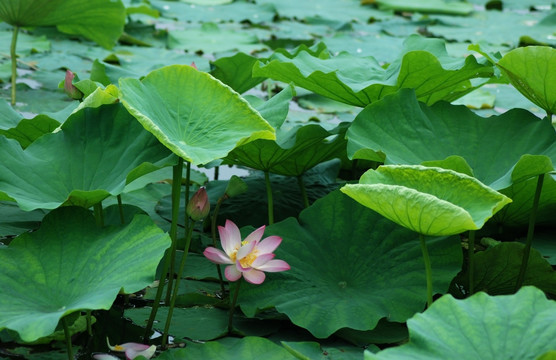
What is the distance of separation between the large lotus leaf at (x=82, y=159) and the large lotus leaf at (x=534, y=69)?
608 mm

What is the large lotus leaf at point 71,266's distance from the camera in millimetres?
978

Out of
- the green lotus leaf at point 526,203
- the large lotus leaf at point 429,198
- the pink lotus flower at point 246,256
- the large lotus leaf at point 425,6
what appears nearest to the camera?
the large lotus leaf at point 429,198

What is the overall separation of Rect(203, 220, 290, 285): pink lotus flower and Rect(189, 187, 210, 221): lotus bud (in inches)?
1.5

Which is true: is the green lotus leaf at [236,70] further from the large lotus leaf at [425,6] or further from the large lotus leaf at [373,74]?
the large lotus leaf at [425,6]

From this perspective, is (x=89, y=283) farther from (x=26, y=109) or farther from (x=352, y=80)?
(x=26, y=109)

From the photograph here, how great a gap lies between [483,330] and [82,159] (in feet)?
2.33

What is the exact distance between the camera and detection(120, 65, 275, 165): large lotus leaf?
1.16m

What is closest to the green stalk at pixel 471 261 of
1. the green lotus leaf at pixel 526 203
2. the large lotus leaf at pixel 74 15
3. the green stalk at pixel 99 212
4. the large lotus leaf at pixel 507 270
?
the large lotus leaf at pixel 507 270

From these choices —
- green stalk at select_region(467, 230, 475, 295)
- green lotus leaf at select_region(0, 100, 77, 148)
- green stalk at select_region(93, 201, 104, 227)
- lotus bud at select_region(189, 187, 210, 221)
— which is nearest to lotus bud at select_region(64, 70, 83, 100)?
green lotus leaf at select_region(0, 100, 77, 148)

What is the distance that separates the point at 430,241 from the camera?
1.26 meters

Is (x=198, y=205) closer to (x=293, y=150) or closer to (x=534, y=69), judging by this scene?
(x=293, y=150)

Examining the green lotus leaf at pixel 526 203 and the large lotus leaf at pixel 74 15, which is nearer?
the green lotus leaf at pixel 526 203

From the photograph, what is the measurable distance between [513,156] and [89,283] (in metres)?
0.76

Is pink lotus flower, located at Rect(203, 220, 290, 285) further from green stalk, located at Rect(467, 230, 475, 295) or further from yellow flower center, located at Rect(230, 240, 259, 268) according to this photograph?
green stalk, located at Rect(467, 230, 475, 295)
